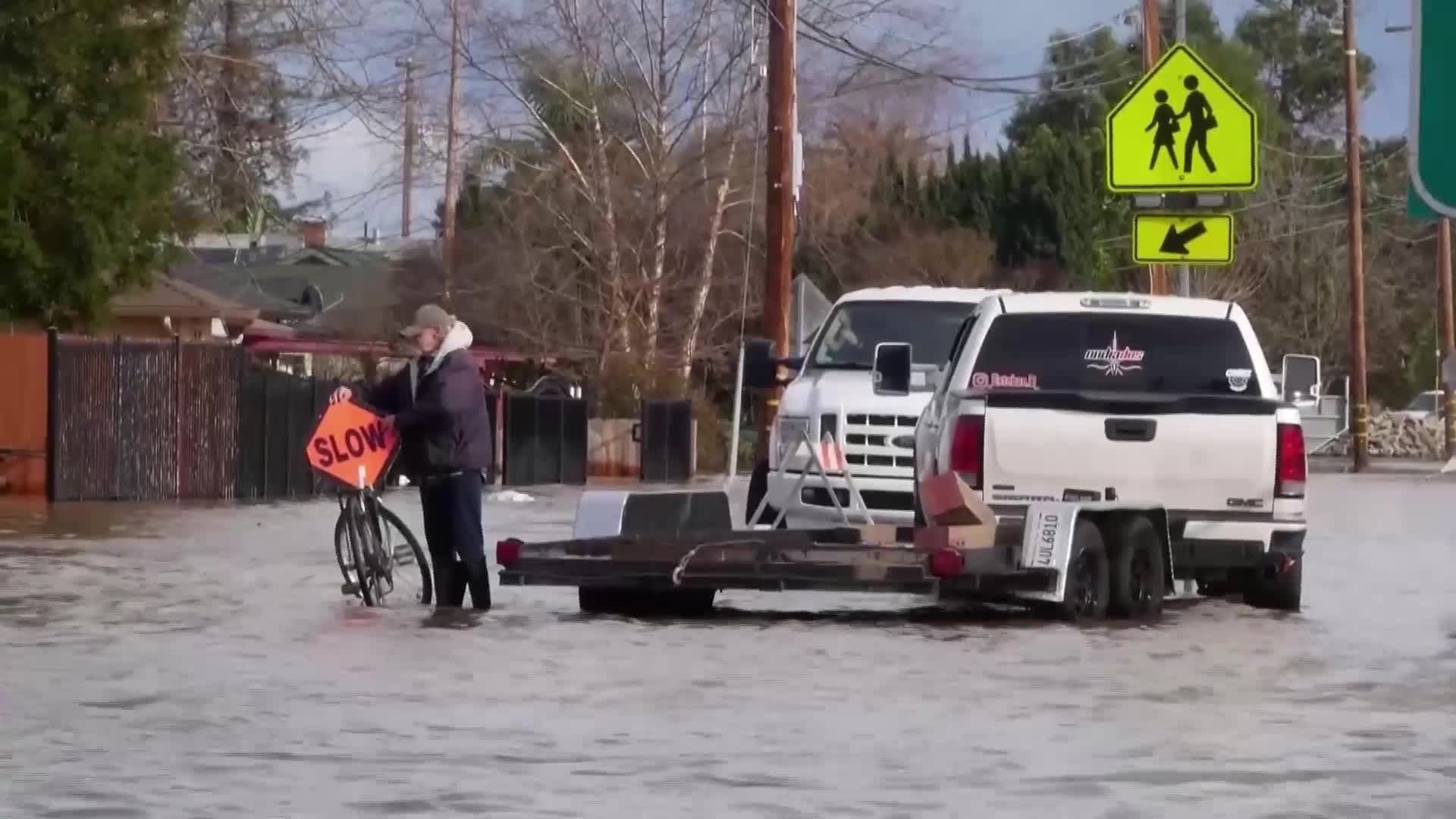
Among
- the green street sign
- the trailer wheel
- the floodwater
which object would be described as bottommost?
the floodwater

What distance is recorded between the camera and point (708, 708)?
11914 mm

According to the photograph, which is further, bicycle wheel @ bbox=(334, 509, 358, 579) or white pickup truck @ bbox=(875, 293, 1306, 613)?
bicycle wheel @ bbox=(334, 509, 358, 579)

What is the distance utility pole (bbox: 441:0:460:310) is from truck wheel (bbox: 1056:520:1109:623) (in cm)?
3645

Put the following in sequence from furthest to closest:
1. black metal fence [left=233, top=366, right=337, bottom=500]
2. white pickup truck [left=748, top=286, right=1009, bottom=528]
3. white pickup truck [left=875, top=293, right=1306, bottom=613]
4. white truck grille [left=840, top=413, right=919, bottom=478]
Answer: black metal fence [left=233, top=366, right=337, bottom=500] → white truck grille [left=840, top=413, right=919, bottom=478] → white pickup truck [left=748, top=286, right=1009, bottom=528] → white pickup truck [left=875, top=293, right=1306, bottom=613]

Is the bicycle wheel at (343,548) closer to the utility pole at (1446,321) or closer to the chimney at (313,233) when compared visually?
the utility pole at (1446,321)

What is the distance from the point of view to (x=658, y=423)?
46781 mm

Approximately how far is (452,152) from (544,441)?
12933 mm

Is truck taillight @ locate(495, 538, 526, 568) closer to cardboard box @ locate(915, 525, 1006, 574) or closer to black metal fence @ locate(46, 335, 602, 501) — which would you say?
cardboard box @ locate(915, 525, 1006, 574)

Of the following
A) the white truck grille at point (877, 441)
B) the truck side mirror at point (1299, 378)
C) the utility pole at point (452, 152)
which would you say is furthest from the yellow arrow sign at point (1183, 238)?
the utility pole at point (452, 152)

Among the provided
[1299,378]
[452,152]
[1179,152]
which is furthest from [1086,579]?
[452,152]

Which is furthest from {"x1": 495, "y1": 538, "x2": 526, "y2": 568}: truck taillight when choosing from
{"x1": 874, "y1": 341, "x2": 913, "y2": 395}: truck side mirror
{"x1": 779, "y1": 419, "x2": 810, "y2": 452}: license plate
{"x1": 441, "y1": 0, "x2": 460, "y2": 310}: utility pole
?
{"x1": 441, "y1": 0, "x2": 460, "y2": 310}: utility pole

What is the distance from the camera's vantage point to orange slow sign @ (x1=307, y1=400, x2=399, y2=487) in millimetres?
17047

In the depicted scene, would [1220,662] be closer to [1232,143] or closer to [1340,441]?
[1232,143]

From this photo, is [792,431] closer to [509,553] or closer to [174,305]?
[509,553]
